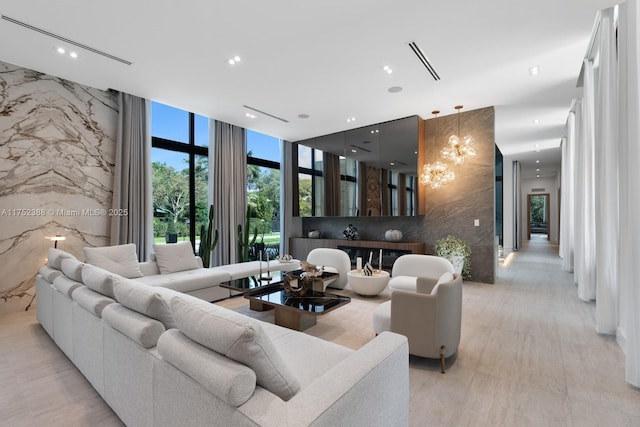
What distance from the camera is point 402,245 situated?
6.07 metres

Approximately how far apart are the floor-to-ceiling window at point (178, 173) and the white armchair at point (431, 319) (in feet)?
15.5

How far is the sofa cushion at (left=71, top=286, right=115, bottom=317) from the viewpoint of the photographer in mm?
2104

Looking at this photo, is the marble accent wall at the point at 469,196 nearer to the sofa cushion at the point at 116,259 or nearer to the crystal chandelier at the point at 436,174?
the crystal chandelier at the point at 436,174

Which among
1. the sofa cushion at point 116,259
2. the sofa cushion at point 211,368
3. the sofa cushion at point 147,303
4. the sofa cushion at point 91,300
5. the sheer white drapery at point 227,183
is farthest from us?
the sheer white drapery at point 227,183

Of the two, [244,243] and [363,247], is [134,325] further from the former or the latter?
[363,247]

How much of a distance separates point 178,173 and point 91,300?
417 centimetres

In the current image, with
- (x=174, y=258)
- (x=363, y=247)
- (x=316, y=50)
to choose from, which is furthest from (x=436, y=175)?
(x=174, y=258)

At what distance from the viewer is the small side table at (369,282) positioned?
4.38 m

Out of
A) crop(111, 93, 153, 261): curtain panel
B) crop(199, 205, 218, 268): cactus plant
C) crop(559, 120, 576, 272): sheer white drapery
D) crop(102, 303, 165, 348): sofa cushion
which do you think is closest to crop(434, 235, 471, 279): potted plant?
crop(559, 120, 576, 272): sheer white drapery

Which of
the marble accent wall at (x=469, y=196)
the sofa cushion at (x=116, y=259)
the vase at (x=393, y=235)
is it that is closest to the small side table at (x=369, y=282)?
the vase at (x=393, y=235)

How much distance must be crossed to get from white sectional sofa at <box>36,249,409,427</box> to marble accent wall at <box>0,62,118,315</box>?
10.0 feet

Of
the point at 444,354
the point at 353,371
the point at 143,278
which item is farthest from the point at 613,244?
the point at 143,278

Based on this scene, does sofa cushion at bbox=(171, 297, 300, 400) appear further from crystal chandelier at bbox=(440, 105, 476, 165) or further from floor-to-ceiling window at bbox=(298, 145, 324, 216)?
floor-to-ceiling window at bbox=(298, 145, 324, 216)

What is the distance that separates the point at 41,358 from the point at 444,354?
138 inches
